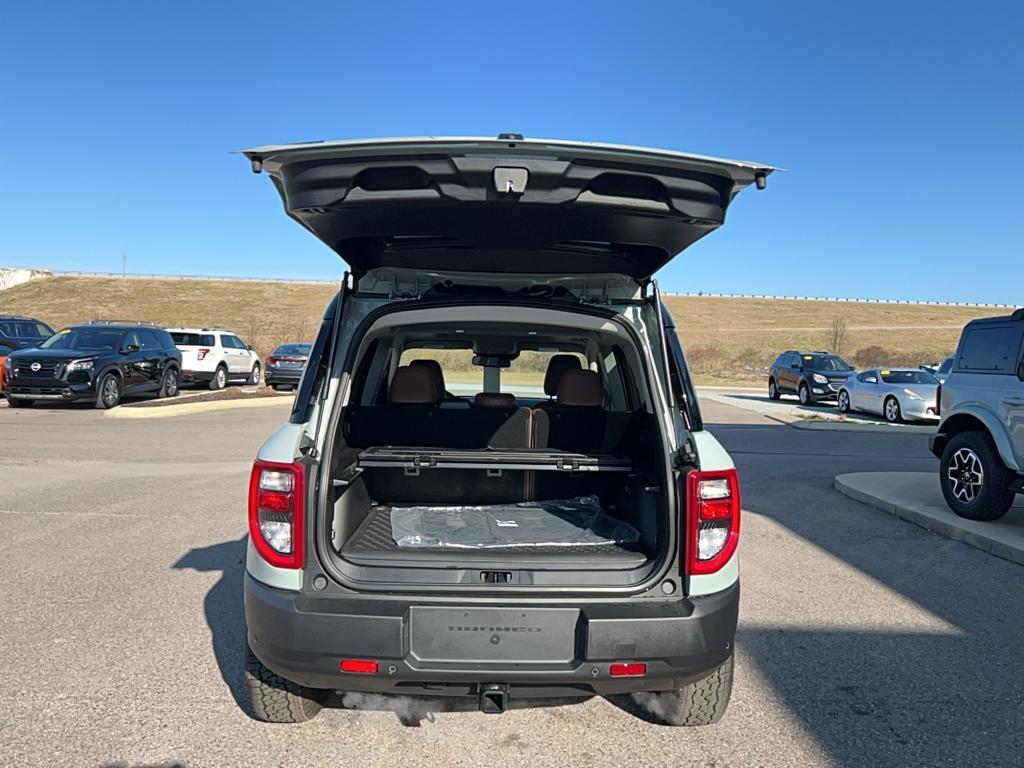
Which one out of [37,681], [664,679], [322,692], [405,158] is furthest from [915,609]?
[37,681]

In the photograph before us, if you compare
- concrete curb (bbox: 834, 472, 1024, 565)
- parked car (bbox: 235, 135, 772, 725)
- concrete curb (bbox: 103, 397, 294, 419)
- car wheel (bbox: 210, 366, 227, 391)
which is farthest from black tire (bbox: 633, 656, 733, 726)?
car wheel (bbox: 210, 366, 227, 391)

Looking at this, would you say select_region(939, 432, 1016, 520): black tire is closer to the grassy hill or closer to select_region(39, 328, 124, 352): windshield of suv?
select_region(39, 328, 124, 352): windshield of suv

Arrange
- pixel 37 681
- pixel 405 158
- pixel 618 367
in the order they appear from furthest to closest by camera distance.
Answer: pixel 618 367 < pixel 37 681 < pixel 405 158

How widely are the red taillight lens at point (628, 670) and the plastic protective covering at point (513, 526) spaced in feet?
2.17

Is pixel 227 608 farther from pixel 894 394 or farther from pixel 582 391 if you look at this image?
Answer: pixel 894 394

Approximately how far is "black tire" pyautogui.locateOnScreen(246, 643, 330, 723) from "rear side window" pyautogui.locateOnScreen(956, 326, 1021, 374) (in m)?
6.49

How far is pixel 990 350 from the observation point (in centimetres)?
702

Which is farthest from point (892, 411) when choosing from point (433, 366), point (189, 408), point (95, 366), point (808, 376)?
point (95, 366)

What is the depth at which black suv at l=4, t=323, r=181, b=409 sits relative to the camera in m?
14.9

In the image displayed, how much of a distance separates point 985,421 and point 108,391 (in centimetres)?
1551

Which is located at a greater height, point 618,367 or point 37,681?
point 618,367

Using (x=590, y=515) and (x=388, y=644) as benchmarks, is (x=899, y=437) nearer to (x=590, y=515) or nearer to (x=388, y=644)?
(x=590, y=515)

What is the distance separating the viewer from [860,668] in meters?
3.87

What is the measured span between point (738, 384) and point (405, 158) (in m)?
31.6
